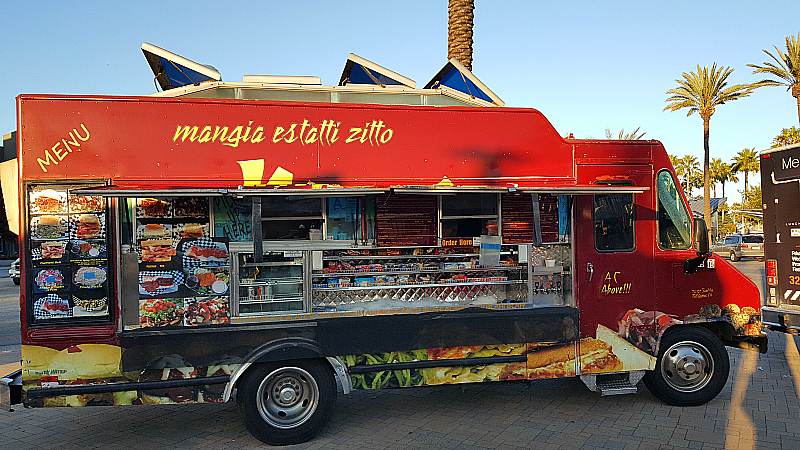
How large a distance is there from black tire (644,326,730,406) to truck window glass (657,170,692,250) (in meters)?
0.94

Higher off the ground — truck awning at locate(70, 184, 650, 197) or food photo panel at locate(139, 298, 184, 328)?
truck awning at locate(70, 184, 650, 197)

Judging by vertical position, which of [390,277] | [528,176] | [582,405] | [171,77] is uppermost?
[171,77]

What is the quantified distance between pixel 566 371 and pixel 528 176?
6.79 ft

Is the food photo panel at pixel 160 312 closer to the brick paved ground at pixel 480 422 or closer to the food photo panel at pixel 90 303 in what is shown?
the food photo panel at pixel 90 303

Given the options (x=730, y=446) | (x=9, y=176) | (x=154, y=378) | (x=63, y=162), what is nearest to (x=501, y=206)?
(x=730, y=446)

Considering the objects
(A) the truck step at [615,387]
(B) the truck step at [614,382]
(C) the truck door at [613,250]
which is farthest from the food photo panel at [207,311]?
(A) the truck step at [615,387]

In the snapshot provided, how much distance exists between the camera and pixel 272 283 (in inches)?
219

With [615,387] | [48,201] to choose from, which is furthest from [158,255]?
[615,387]

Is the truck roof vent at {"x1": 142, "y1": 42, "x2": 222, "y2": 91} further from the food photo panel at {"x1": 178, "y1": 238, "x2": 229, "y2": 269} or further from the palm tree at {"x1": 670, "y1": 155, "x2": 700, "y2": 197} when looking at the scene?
the palm tree at {"x1": 670, "y1": 155, "x2": 700, "y2": 197}

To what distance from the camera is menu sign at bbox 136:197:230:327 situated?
5188 millimetres

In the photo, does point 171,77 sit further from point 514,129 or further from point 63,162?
point 514,129

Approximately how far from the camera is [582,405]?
21.0ft

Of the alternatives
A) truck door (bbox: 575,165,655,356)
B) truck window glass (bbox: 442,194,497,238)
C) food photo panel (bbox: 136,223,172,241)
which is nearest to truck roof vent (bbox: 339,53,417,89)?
truck window glass (bbox: 442,194,497,238)

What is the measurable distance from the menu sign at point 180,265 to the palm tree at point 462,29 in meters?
8.10
